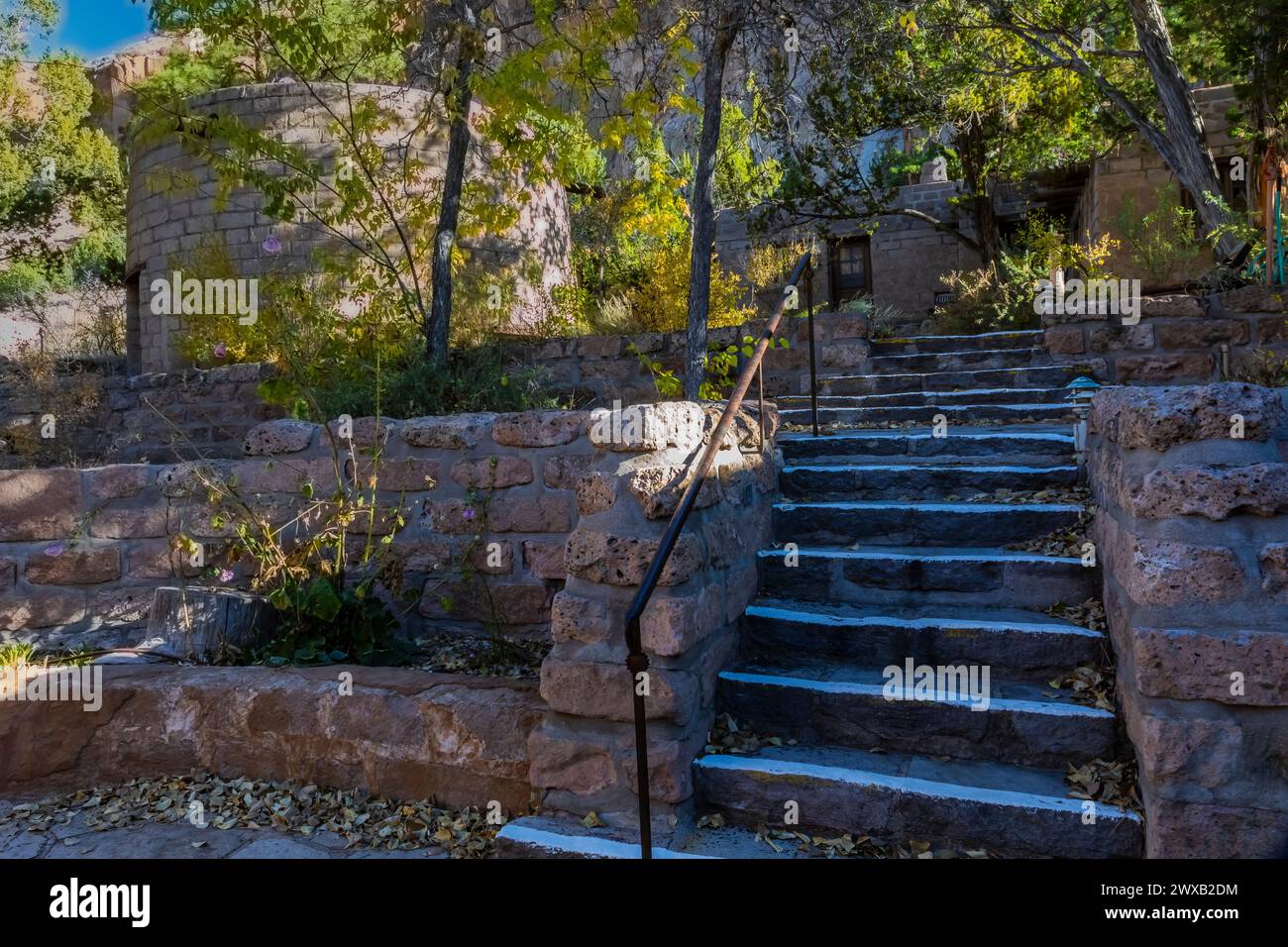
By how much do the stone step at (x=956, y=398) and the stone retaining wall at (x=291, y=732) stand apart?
3.79 m

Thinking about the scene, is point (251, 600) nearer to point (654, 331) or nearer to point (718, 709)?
point (718, 709)

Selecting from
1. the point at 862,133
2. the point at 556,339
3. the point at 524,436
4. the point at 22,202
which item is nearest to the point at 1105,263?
the point at 862,133

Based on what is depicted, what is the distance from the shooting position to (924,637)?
2994mm

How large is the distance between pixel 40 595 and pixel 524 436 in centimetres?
251

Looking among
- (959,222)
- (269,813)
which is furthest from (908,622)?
(959,222)

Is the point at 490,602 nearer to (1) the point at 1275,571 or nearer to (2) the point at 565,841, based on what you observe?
(2) the point at 565,841

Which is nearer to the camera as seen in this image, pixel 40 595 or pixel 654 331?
pixel 40 595

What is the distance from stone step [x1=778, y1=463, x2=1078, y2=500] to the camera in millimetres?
3930

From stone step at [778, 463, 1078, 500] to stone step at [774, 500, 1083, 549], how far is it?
0.15 metres

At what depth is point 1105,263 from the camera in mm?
11062

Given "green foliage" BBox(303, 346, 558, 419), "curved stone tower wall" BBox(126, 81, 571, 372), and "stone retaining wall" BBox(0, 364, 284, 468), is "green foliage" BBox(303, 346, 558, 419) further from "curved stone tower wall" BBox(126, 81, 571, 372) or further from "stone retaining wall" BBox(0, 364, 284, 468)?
"curved stone tower wall" BBox(126, 81, 571, 372)

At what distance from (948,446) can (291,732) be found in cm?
340

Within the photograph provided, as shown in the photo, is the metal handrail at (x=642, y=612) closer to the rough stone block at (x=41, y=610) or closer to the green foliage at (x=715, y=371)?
the green foliage at (x=715, y=371)

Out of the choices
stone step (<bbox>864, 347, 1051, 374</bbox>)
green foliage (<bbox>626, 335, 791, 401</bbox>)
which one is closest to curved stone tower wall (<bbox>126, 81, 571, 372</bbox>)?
green foliage (<bbox>626, 335, 791, 401</bbox>)
